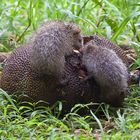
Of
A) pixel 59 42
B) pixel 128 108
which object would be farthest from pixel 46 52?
pixel 128 108

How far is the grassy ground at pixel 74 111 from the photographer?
3549 mm

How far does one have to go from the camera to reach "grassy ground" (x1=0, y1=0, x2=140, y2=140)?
3549mm

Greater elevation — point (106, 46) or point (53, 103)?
point (106, 46)

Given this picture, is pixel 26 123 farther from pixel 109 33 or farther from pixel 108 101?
pixel 109 33

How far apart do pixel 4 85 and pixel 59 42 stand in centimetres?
58

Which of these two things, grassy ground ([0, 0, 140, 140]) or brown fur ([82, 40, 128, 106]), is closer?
grassy ground ([0, 0, 140, 140])

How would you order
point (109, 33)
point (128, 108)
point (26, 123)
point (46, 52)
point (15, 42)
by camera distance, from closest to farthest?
point (26, 123) → point (46, 52) → point (128, 108) → point (109, 33) → point (15, 42)

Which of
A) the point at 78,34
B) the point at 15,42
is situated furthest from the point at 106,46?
the point at 15,42

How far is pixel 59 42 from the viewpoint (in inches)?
157

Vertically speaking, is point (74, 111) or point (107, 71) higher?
point (107, 71)

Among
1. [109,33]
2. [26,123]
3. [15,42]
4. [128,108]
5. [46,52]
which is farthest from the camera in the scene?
[15,42]

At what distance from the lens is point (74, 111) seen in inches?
160

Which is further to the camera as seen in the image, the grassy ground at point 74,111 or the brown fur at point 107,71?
the brown fur at point 107,71

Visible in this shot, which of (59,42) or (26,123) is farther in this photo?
(59,42)
